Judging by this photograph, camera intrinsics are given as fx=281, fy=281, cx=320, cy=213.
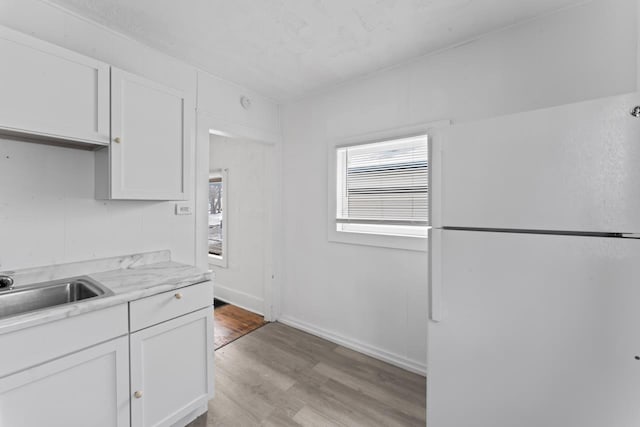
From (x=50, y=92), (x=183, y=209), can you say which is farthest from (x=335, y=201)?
(x=50, y=92)

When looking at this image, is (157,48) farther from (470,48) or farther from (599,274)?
(599,274)

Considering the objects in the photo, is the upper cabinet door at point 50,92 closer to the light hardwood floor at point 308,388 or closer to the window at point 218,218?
the light hardwood floor at point 308,388

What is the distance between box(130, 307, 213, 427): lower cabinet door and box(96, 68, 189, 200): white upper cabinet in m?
0.80

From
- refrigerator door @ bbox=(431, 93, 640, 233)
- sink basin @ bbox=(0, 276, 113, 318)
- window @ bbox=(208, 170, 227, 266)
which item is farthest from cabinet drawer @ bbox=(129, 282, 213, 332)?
window @ bbox=(208, 170, 227, 266)

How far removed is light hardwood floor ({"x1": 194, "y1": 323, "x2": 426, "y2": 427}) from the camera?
5.75ft

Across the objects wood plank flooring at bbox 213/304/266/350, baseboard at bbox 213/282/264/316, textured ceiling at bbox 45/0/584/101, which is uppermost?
textured ceiling at bbox 45/0/584/101

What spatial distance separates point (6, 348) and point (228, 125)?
2.03 meters

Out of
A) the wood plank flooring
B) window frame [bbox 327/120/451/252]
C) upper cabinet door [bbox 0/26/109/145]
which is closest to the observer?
upper cabinet door [bbox 0/26/109/145]

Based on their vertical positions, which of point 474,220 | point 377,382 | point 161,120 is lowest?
point 377,382

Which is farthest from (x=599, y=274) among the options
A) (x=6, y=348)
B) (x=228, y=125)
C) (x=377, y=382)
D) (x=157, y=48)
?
(x=157, y=48)

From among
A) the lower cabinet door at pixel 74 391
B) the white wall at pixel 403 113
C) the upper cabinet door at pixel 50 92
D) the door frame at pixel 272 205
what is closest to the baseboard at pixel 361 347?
the white wall at pixel 403 113

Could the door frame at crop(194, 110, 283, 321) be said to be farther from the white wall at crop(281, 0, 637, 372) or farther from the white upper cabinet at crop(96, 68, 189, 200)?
the white upper cabinet at crop(96, 68, 189, 200)

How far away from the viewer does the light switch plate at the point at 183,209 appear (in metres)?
2.20

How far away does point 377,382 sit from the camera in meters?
2.10
